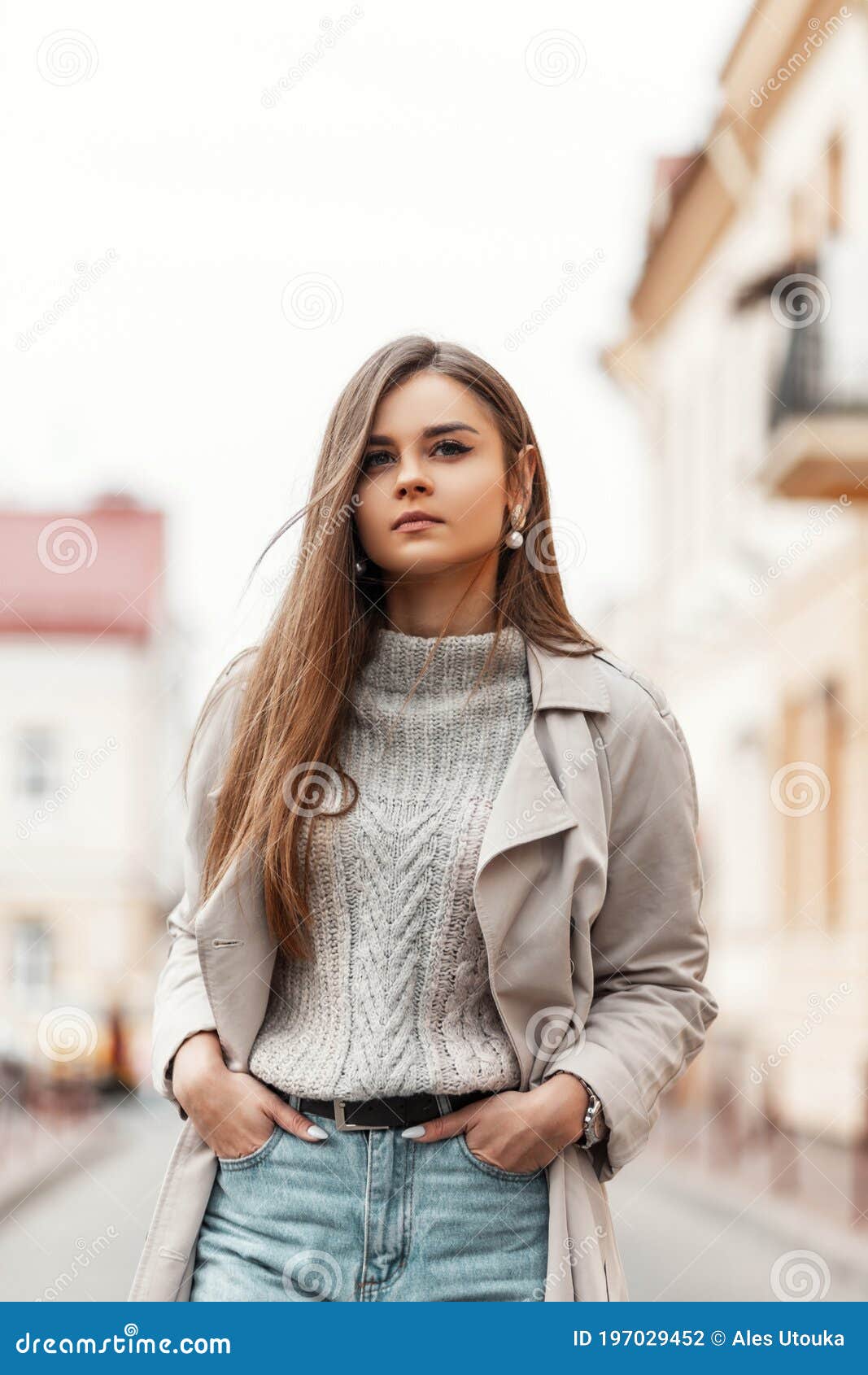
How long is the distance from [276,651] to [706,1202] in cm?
1088

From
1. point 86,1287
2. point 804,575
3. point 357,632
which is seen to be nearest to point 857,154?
point 804,575

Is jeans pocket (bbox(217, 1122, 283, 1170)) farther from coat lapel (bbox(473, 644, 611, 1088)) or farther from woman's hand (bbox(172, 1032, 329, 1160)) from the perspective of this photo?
coat lapel (bbox(473, 644, 611, 1088))

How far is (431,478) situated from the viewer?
251cm

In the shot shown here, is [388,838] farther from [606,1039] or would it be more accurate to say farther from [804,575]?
[804,575]

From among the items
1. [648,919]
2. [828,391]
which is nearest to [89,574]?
[828,391]

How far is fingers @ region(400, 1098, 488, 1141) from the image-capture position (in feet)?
7.75

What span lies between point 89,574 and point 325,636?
37.7 metres

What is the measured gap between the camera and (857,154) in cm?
1608

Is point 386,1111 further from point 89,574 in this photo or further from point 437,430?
point 89,574

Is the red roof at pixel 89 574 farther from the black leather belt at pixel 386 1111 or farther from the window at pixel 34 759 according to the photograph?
the black leather belt at pixel 386 1111

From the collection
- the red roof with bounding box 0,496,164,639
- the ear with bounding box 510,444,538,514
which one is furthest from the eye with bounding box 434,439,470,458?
the red roof with bounding box 0,496,164,639

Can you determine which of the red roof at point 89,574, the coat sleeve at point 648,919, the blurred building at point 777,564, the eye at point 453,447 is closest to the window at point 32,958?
the red roof at point 89,574

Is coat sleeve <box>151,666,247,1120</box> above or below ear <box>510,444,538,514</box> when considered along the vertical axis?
below

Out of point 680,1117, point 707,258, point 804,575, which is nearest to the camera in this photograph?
point 804,575
